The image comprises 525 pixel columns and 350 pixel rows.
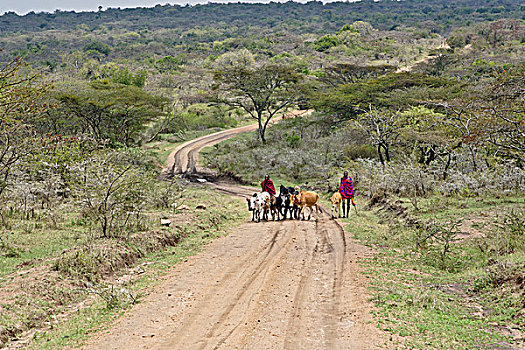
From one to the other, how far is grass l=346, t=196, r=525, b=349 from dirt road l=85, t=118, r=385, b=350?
43 centimetres

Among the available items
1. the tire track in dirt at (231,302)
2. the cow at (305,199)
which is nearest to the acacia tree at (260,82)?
the cow at (305,199)

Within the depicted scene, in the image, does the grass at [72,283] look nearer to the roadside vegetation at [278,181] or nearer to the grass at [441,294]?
the roadside vegetation at [278,181]

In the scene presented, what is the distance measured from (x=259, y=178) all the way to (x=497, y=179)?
47.1 feet

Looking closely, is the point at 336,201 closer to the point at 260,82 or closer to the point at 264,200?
the point at 264,200

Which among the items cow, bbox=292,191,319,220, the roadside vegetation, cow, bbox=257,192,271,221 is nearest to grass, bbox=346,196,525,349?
the roadside vegetation

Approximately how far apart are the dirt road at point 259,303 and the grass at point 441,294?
0.43 m

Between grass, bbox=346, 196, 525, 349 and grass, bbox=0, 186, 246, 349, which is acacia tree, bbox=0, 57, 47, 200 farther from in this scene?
grass, bbox=346, 196, 525, 349

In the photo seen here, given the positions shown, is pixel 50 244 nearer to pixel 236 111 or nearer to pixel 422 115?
pixel 422 115

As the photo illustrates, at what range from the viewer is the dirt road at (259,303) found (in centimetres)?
593

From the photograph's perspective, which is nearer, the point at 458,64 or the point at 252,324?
the point at 252,324

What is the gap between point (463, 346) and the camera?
18.2 feet

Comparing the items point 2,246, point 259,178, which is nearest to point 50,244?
point 2,246

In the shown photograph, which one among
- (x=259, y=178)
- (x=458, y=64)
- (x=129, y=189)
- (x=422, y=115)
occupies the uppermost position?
(x=458, y=64)

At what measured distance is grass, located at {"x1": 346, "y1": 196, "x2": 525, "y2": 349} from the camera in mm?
5883
